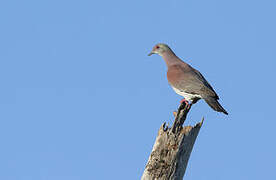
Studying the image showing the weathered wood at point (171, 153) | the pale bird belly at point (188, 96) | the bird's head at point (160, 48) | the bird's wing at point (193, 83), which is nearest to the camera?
the weathered wood at point (171, 153)

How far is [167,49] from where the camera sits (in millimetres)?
12430

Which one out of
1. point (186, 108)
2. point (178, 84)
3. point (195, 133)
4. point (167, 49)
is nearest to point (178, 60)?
point (167, 49)

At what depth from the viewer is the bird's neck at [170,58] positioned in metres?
12.0

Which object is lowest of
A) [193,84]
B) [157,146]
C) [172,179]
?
[172,179]

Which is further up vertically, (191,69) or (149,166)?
(191,69)

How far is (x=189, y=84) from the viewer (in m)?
10.5

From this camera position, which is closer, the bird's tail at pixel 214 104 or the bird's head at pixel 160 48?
the bird's tail at pixel 214 104

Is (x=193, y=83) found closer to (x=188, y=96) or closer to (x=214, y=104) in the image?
(x=188, y=96)

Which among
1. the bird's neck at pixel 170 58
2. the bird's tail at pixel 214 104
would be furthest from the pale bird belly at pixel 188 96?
the bird's neck at pixel 170 58

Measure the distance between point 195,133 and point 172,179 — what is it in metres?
0.88

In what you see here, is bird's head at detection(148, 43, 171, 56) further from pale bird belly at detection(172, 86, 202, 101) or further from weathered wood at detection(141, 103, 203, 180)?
weathered wood at detection(141, 103, 203, 180)

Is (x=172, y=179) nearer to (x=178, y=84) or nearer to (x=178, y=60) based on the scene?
(x=178, y=84)

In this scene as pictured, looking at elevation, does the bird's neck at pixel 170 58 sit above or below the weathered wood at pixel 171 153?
above

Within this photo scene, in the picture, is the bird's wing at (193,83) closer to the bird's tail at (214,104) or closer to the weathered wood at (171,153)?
the bird's tail at (214,104)
